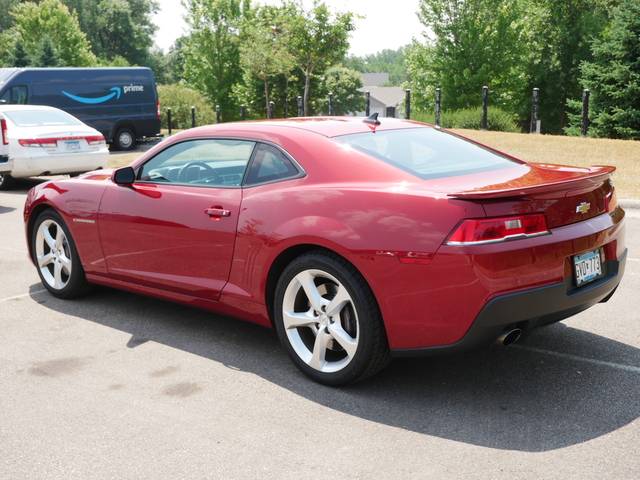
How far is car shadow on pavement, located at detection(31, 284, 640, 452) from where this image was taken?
11.0ft

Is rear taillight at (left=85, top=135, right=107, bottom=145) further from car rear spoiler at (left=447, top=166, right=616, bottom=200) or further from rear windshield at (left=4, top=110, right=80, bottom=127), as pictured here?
car rear spoiler at (left=447, top=166, right=616, bottom=200)

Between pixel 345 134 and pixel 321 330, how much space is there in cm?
121

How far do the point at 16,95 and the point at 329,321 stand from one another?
18.6 m

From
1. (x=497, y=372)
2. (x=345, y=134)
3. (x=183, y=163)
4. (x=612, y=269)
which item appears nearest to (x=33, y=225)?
(x=183, y=163)

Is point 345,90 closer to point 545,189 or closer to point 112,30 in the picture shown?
point 112,30

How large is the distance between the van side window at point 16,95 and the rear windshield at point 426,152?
17790 mm

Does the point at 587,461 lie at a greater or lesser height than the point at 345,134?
lesser

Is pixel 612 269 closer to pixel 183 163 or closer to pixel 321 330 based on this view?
pixel 321 330

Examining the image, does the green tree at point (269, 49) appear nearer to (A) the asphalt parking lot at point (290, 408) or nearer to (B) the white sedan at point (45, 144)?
(B) the white sedan at point (45, 144)

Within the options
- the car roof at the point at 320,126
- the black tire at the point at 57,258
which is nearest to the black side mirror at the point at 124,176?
the car roof at the point at 320,126

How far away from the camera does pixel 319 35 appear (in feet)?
122

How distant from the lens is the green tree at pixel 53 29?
57938mm

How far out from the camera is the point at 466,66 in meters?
44.6

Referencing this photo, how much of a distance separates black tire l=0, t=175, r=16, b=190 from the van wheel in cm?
922
